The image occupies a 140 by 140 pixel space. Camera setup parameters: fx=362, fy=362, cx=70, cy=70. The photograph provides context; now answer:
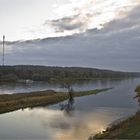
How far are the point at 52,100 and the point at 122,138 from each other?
49.8 metres

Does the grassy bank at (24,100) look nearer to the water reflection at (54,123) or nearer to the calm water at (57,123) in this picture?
the calm water at (57,123)

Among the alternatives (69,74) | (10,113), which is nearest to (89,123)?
(10,113)

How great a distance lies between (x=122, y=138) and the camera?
32.1 m

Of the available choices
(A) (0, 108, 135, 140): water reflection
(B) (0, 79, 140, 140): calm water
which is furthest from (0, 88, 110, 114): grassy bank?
(A) (0, 108, 135, 140): water reflection

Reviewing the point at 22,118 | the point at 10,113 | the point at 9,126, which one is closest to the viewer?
the point at 9,126

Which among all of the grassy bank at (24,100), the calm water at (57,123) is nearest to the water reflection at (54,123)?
the calm water at (57,123)

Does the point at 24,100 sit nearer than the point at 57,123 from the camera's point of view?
No

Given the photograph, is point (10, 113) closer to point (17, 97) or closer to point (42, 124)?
point (42, 124)

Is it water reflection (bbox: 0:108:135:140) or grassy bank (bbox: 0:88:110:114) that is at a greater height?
grassy bank (bbox: 0:88:110:114)

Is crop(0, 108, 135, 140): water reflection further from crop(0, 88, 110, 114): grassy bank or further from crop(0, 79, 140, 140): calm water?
crop(0, 88, 110, 114): grassy bank

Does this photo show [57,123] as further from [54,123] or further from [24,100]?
[24,100]

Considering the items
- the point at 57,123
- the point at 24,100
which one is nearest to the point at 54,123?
the point at 57,123

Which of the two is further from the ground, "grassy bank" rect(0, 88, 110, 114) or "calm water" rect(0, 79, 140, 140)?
"grassy bank" rect(0, 88, 110, 114)

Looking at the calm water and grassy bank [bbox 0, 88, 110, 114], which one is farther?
grassy bank [bbox 0, 88, 110, 114]
